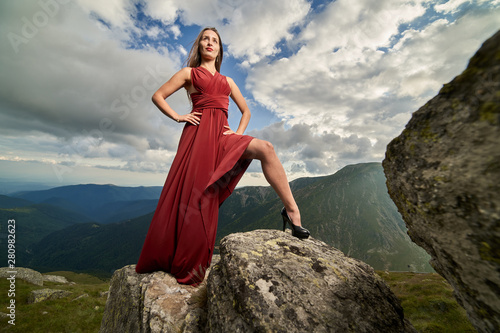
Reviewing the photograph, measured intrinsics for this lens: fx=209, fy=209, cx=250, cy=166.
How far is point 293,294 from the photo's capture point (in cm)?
270

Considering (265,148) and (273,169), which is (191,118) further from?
(273,169)

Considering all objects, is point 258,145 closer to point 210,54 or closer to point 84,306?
point 210,54

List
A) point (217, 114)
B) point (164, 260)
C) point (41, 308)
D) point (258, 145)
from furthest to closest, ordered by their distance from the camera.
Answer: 1. point (41, 308)
2. point (217, 114)
3. point (164, 260)
4. point (258, 145)

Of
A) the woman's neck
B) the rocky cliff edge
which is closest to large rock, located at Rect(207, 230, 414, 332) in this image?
the rocky cliff edge

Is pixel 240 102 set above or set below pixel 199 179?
above

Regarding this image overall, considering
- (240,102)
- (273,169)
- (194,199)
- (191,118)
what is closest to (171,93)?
(191,118)

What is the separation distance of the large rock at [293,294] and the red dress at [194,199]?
0.70 m

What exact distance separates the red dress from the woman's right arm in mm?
172

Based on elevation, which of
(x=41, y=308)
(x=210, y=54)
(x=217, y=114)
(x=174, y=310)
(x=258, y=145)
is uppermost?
(x=210, y=54)

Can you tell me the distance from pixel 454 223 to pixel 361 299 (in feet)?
5.17

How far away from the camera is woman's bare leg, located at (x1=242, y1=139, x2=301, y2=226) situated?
369 cm

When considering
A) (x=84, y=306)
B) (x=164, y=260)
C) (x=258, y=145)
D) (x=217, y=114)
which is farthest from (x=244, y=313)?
(x=84, y=306)

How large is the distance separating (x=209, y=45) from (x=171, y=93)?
1.54m

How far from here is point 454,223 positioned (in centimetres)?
190
